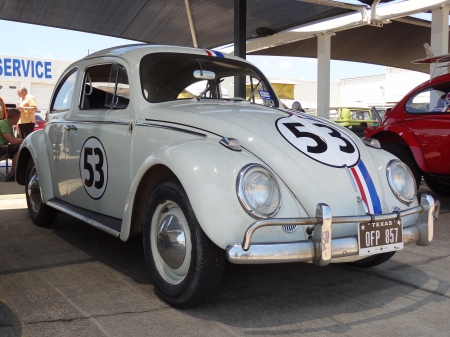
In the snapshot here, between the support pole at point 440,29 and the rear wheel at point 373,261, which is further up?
the support pole at point 440,29

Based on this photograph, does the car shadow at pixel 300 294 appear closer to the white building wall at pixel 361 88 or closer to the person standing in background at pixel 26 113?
the person standing in background at pixel 26 113

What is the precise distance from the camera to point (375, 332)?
270 centimetres

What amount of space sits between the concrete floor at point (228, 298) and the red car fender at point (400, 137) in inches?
75.5

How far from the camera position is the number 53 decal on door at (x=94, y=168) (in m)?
4.00

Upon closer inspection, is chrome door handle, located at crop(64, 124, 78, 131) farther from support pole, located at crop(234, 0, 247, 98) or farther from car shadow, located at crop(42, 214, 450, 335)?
support pole, located at crop(234, 0, 247, 98)

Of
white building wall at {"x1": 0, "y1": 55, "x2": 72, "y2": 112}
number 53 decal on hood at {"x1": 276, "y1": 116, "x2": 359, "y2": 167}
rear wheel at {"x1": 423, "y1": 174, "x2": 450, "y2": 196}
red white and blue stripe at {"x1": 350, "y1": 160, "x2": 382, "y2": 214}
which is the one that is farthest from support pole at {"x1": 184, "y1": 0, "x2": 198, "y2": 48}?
white building wall at {"x1": 0, "y1": 55, "x2": 72, "y2": 112}

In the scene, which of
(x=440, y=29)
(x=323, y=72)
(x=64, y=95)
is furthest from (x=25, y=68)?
(x=64, y=95)

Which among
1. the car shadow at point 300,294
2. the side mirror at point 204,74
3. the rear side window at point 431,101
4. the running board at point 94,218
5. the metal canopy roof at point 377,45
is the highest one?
the metal canopy roof at point 377,45

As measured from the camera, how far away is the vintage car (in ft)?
8.96

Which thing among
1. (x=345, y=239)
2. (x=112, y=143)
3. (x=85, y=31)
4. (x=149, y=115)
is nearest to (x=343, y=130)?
(x=345, y=239)

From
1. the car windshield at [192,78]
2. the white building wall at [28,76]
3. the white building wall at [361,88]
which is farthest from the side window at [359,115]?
the white building wall at [361,88]

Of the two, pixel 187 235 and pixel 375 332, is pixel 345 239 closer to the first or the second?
pixel 375 332

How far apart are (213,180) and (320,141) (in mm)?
865

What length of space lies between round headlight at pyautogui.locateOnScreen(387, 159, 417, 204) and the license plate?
346mm
